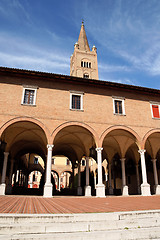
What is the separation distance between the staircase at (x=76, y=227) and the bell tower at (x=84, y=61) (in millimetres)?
37485

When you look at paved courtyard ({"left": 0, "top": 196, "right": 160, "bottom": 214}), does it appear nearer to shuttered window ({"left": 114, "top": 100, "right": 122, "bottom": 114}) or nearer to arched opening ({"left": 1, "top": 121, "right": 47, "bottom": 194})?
arched opening ({"left": 1, "top": 121, "right": 47, "bottom": 194})

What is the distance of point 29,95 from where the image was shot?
15406mm

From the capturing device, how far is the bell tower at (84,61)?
137 feet

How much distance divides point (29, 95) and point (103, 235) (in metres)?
12.9

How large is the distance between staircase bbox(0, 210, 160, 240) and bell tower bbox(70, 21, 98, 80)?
3749cm

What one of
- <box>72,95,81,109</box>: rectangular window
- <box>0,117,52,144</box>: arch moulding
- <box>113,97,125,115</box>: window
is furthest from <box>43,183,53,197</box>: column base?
<box>113,97,125,115</box>: window

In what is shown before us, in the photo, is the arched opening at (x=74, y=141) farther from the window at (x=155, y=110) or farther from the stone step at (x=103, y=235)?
the stone step at (x=103, y=235)

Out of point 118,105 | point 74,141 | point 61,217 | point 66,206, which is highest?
point 118,105

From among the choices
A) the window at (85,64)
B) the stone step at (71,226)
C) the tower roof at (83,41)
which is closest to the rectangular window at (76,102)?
the stone step at (71,226)

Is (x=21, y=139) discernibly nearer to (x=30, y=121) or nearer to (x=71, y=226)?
(x=30, y=121)

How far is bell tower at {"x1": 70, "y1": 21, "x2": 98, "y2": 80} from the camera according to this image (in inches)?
1640

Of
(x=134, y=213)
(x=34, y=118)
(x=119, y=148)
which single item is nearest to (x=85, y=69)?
(x=119, y=148)

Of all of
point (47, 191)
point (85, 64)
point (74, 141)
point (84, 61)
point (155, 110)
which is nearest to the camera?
point (47, 191)

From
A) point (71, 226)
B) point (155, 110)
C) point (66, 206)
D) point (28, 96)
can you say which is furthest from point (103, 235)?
point (155, 110)
